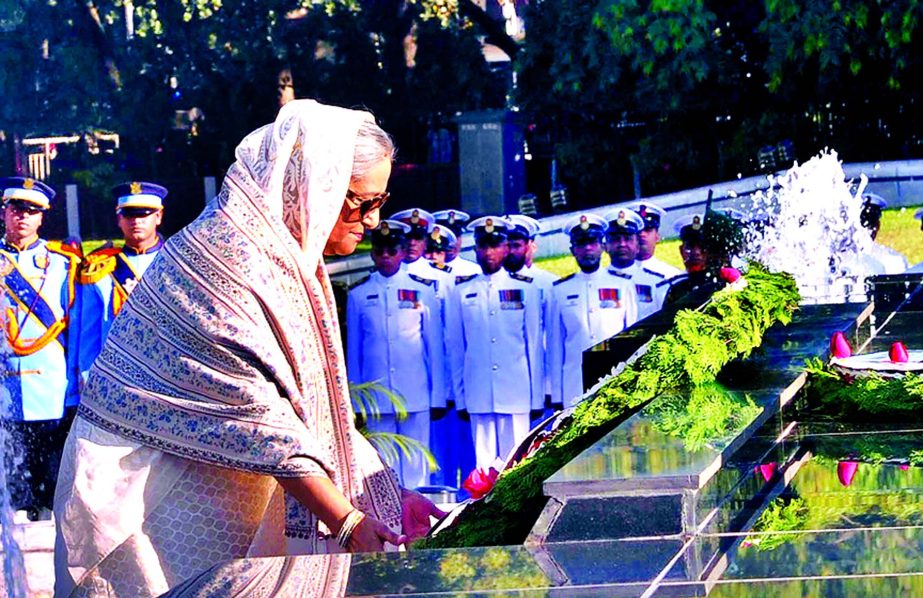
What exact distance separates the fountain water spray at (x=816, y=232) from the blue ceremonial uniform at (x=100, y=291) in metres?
2.98

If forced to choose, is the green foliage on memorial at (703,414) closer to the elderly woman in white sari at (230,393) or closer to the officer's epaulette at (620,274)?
the elderly woman in white sari at (230,393)

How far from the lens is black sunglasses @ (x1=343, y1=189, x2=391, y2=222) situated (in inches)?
107

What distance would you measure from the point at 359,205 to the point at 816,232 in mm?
6187

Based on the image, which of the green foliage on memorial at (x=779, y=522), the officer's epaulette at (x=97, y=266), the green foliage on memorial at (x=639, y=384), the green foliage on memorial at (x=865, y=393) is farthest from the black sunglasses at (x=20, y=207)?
the green foliage on memorial at (x=779, y=522)

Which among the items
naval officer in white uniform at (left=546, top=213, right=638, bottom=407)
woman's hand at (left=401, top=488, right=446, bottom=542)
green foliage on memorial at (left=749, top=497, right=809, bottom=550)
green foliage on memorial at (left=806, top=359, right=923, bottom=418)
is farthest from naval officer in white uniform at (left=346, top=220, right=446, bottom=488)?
green foliage on memorial at (left=749, top=497, right=809, bottom=550)

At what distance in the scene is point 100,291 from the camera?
7.69m

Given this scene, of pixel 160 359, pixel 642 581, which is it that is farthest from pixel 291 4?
pixel 642 581

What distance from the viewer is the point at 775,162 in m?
10.6

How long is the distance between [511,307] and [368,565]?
6439 millimetres

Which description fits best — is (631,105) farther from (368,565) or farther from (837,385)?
(368,565)

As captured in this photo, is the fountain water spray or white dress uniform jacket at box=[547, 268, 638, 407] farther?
white dress uniform jacket at box=[547, 268, 638, 407]

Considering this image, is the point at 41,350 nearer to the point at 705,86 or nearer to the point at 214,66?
the point at 214,66

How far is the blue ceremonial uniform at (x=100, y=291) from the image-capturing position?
7.66m

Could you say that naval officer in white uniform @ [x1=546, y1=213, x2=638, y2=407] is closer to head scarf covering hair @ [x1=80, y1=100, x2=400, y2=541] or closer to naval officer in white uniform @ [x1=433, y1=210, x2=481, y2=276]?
naval officer in white uniform @ [x1=433, y1=210, x2=481, y2=276]
